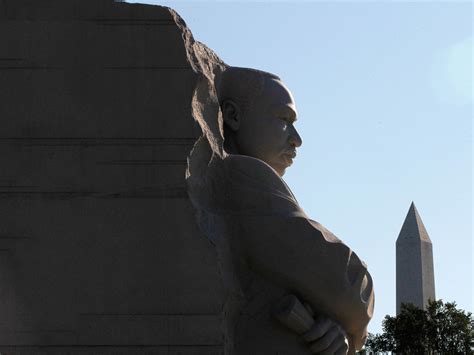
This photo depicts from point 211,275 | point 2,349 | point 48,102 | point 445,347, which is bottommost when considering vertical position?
point 2,349

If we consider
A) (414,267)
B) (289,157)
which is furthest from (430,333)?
(289,157)

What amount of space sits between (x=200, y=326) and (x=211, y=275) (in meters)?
0.31

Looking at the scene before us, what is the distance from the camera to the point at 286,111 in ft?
25.3

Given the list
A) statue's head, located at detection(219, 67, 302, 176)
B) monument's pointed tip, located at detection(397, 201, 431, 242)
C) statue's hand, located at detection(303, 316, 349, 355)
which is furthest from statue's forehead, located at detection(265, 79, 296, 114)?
monument's pointed tip, located at detection(397, 201, 431, 242)

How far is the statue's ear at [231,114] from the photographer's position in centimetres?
772

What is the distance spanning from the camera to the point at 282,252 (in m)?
6.95

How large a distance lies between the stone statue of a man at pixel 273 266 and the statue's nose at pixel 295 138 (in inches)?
22.4

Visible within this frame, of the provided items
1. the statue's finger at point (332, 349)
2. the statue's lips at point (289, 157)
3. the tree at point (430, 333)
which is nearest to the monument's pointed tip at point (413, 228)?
the tree at point (430, 333)

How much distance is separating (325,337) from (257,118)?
1618mm

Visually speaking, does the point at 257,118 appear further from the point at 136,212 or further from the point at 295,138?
the point at 136,212

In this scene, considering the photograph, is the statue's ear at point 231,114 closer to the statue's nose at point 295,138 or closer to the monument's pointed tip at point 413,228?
the statue's nose at point 295,138

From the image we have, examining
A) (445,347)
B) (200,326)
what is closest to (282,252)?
(200,326)

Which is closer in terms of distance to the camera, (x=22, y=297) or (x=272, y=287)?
(x=22, y=297)

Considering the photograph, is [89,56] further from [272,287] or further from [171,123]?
[272,287]
